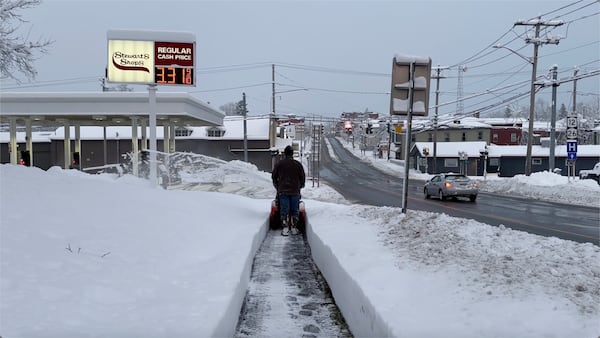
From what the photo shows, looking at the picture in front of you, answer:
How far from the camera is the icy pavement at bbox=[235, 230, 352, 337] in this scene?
Answer: 15.3ft

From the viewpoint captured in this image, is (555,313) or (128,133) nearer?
(555,313)

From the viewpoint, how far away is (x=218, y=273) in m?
5.18

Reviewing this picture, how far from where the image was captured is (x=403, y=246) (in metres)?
5.99

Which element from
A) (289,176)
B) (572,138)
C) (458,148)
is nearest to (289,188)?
(289,176)

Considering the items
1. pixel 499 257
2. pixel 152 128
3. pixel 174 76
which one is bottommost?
pixel 499 257

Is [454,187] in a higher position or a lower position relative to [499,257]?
lower

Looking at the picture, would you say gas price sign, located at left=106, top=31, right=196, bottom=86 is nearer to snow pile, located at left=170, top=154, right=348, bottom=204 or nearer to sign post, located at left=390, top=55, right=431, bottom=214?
snow pile, located at left=170, top=154, right=348, bottom=204

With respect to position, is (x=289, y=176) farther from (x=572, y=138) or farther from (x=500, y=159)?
(x=500, y=159)

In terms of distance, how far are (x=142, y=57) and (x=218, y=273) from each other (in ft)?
42.1

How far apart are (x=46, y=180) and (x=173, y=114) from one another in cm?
1943

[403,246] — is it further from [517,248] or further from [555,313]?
[555,313]

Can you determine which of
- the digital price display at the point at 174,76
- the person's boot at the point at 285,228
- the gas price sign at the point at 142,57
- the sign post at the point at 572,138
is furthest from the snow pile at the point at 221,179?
the sign post at the point at 572,138

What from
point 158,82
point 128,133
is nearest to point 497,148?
point 128,133

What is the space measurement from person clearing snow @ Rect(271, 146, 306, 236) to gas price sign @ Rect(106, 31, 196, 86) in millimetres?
7693
